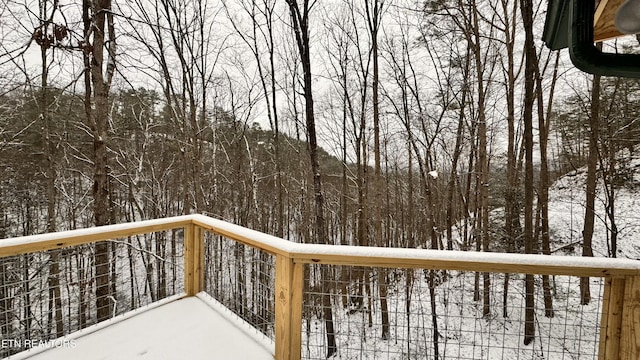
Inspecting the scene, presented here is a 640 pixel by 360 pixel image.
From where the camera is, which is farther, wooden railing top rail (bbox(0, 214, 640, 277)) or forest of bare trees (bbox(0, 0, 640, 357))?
forest of bare trees (bbox(0, 0, 640, 357))

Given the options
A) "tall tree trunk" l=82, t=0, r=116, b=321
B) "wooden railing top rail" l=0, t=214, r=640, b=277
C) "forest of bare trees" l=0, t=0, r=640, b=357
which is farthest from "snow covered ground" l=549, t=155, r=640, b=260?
"tall tree trunk" l=82, t=0, r=116, b=321

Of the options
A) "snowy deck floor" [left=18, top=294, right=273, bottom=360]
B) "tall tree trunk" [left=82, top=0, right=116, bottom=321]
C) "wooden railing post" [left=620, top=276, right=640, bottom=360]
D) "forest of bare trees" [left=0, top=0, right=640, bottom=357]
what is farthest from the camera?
"forest of bare trees" [left=0, top=0, right=640, bottom=357]

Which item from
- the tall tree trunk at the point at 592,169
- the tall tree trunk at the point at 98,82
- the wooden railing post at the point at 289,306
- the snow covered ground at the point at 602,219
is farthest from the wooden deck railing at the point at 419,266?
the snow covered ground at the point at 602,219

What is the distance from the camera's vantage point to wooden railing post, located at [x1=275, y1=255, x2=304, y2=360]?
6.08 ft

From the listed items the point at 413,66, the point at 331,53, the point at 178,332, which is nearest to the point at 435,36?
the point at 413,66

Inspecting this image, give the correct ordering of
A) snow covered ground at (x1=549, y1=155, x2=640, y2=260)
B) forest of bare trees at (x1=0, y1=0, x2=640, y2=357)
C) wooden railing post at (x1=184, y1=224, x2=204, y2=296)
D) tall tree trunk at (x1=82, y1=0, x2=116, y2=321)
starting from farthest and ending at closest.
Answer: snow covered ground at (x1=549, y1=155, x2=640, y2=260)
forest of bare trees at (x1=0, y1=0, x2=640, y2=357)
tall tree trunk at (x1=82, y1=0, x2=116, y2=321)
wooden railing post at (x1=184, y1=224, x2=204, y2=296)

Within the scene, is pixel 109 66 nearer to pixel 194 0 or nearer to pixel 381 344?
pixel 194 0

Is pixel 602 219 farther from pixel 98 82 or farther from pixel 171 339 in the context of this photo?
pixel 98 82

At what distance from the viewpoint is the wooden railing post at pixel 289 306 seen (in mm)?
1854

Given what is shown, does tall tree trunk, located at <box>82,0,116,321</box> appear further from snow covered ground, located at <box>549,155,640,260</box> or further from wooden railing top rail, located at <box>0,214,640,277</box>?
snow covered ground, located at <box>549,155,640,260</box>

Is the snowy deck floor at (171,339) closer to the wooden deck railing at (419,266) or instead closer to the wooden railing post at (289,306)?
the wooden railing post at (289,306)

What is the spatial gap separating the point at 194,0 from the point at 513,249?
12589 mm

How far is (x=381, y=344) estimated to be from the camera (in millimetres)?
8750

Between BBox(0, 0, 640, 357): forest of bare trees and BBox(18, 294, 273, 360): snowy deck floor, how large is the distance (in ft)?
12.6
